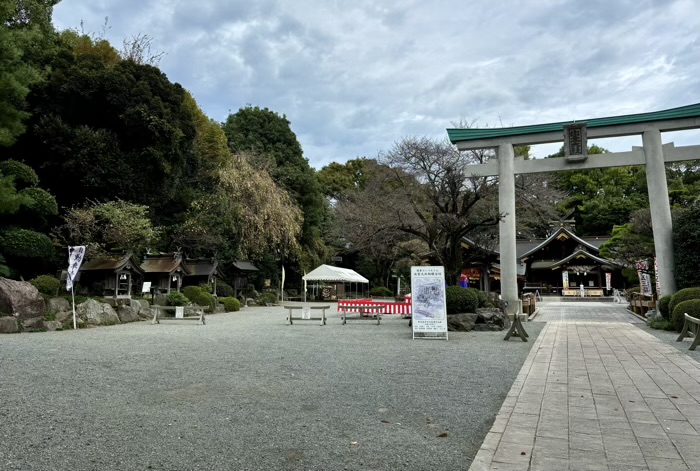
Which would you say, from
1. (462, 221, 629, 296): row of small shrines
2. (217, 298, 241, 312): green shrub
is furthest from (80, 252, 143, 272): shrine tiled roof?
(462, 221, 629, 296): row of small shrines

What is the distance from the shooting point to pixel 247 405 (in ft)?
14.4

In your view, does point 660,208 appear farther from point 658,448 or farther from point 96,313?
point 96,313

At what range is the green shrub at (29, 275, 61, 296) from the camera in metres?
13.5

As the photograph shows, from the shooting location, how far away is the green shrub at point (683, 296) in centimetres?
1044

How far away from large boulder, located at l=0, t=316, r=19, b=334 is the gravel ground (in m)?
3.03

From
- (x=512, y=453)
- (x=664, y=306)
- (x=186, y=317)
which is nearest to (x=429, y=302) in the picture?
(x=664, y=306)

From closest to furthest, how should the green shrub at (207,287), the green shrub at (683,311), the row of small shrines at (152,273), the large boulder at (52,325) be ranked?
the green shrub at (683,311) → the large boulder at (52,325) → the row of small shrines at (152,273) → the green shrub at (207,287)

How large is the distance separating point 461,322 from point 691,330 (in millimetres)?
5040

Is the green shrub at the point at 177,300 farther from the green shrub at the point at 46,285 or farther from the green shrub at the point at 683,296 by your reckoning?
the green shrub at the point at 683,296

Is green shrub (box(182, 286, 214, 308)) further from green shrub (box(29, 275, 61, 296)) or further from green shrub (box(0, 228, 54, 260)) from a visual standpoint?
green shrub (box(29, 275, 61, 296))

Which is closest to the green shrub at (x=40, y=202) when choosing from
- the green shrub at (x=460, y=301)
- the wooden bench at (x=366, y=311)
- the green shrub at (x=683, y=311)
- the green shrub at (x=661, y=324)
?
the wooden bench at (x=366, y=311)

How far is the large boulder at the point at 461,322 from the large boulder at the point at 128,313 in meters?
10.6

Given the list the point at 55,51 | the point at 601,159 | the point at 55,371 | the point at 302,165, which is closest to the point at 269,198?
the point at 302,165

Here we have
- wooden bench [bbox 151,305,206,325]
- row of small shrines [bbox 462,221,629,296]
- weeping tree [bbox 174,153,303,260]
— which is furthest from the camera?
row of small shrines [bbox 462,221,629,296]
